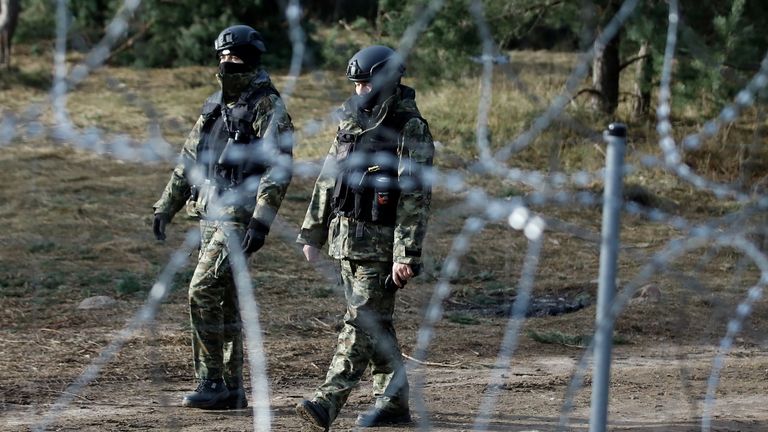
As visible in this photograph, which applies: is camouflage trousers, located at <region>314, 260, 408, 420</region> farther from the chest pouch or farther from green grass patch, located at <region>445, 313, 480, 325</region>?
green grass patch, located at <region>445, 313, 480, 325</region>

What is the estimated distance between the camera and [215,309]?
5.10m

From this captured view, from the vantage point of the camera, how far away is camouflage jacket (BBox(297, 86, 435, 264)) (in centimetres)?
462

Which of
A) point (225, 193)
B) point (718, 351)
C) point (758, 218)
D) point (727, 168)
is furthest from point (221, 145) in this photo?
point (727, 168)

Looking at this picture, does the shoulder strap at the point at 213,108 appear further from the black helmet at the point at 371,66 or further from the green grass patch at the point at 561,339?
the green grass patch at the point at 561,339

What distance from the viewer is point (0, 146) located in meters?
12.4

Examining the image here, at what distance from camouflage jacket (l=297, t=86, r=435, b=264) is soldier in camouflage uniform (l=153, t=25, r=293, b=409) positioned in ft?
0.76

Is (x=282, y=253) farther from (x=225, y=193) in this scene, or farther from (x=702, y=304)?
(x=225, y=193)

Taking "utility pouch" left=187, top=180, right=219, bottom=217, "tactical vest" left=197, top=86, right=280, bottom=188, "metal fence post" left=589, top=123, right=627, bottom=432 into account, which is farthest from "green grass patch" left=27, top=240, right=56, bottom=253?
"metal fence post" left=589, top=123, right=627, bottom=432

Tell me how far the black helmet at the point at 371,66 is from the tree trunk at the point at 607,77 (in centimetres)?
785

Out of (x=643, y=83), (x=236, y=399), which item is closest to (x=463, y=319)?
(x=236, y=399)

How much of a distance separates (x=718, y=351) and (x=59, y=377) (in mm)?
3554

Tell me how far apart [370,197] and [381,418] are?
93 centimetres

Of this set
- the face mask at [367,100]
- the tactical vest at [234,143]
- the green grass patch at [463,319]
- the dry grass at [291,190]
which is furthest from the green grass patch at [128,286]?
the face mask at [367,100]

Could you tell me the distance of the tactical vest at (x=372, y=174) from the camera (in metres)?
4.71
